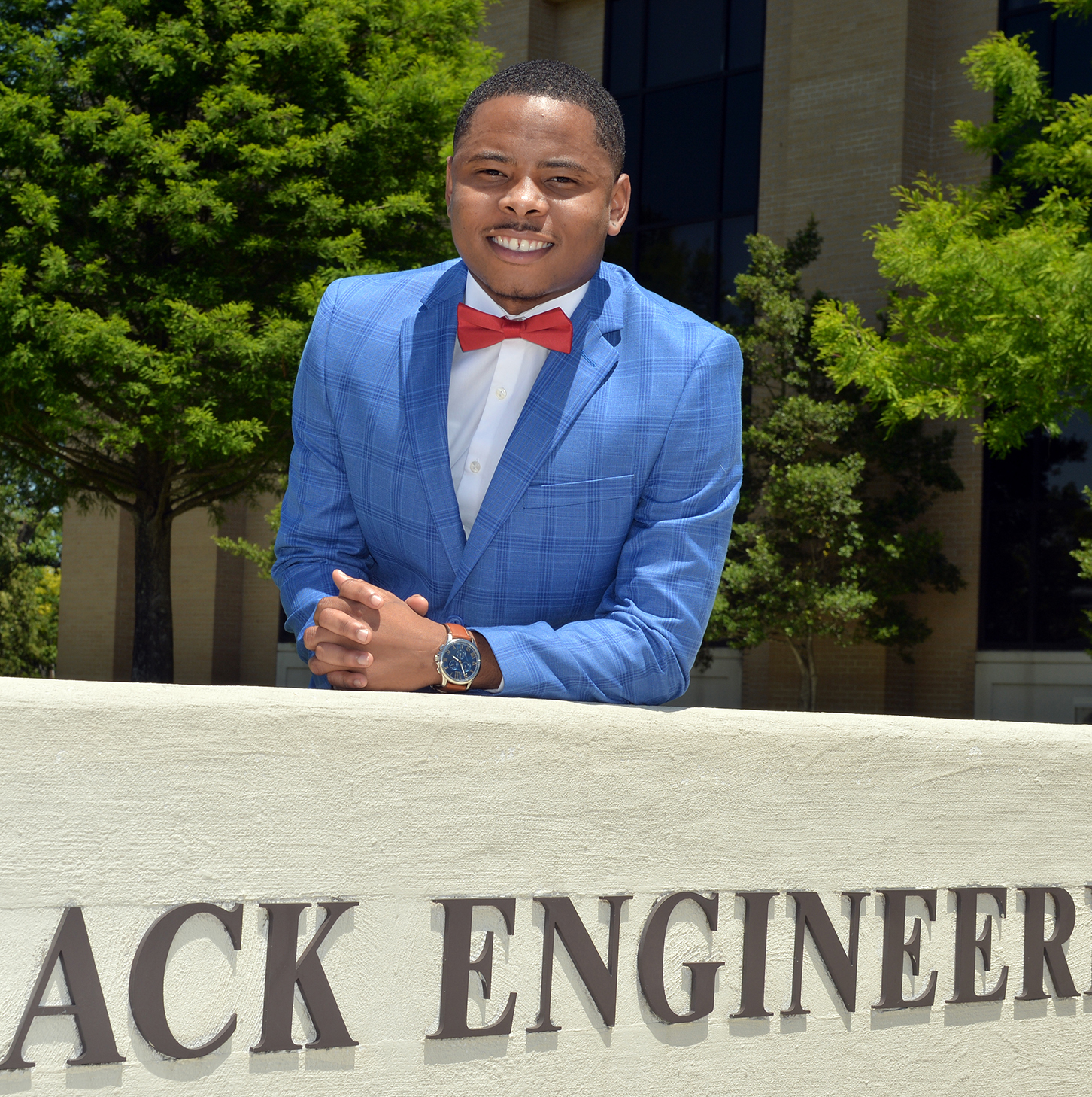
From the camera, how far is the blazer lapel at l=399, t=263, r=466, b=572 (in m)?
2.74

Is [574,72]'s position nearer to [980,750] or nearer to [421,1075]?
[980,750]

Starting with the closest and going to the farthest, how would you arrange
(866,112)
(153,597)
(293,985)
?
(293,985), (153,597), (866,112)

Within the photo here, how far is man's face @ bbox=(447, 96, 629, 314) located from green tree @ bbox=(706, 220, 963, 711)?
1670 centimetres

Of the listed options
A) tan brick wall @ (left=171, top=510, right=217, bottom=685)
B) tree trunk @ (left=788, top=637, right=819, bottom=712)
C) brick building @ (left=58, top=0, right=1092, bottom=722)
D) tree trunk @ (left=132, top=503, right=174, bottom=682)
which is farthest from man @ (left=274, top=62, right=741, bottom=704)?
tan brick wall @ (left=171, top=510, right=217, bottom=685)

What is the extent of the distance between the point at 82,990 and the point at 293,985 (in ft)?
1.12

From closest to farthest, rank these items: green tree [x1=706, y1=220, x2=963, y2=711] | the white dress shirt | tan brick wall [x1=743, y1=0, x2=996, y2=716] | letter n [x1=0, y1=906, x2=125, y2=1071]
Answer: letter n [x1=0, y1=906, x2=125, y2=1071]
the white dress shirt
green tree [x1=706, y1=220, x2=963, y2=711]
tan brick wall [x1=743, y1=0, x2=996, y2=716]

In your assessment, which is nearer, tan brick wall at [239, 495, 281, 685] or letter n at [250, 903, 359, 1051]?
letter n at [250, 903, 359, 1051]

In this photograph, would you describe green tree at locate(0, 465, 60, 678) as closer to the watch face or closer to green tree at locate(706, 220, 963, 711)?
green tree at locate(706, 220, 963, 711)

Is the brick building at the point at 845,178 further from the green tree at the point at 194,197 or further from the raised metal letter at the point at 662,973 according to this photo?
the raised metal letter at the point at 662,973

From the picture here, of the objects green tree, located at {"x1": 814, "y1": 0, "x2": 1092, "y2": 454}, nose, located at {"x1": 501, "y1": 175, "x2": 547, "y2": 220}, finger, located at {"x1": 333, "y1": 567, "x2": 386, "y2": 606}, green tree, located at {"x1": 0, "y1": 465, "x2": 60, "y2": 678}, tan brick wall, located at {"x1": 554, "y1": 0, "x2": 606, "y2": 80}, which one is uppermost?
tan brick wall, located at {"x1": 554, "y1": 0, "x2": 606, "y2": 80}

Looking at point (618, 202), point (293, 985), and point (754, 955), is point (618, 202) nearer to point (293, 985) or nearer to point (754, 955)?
point (754, 955)

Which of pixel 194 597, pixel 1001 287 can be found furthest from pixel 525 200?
pixel 194 597

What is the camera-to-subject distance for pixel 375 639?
99.3 inches

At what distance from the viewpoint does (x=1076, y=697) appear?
19.7 metres
